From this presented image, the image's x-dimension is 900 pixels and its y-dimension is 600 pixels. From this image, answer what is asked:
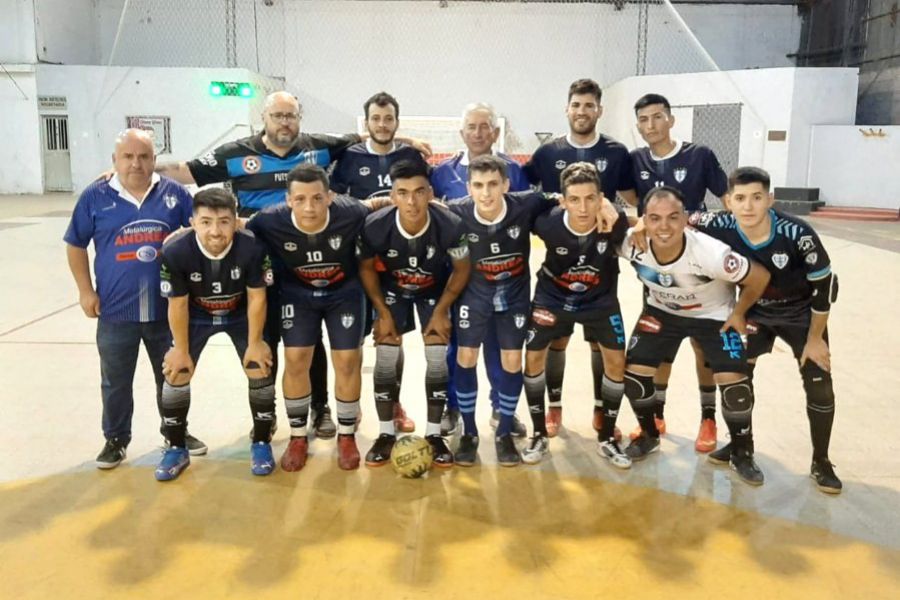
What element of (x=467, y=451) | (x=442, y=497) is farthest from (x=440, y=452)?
(x=442, y=497)

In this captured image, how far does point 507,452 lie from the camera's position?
3.91 meters

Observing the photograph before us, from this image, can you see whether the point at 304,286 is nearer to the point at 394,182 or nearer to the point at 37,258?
the point at 394,182

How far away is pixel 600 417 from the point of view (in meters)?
4.27

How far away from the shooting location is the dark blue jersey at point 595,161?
4.51 meters

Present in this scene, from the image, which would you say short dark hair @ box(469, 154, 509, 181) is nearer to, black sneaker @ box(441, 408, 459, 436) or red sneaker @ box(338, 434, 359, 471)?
black sneaker @ box(441, 408, 459, 436)

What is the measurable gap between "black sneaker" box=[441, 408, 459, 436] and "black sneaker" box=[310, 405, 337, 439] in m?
0.64

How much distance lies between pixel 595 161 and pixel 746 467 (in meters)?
1.97

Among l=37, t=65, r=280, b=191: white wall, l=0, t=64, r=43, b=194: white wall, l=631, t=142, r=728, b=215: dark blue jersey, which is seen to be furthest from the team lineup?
l=0, t=64, r=43, b=194: white wall

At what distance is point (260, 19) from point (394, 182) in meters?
18.9

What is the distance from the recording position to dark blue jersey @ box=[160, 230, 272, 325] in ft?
11.7

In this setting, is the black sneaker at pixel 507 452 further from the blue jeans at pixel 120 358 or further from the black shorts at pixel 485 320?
the blue jeans at pixel 120 358

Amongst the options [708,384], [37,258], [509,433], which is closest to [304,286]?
[509,433]

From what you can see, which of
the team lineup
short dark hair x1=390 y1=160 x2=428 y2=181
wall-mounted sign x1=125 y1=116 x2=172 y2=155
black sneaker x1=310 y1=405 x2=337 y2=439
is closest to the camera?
the team lineup

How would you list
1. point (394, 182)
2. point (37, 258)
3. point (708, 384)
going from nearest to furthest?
point (394, 182)
point (708, 384)
point (37, 258)
